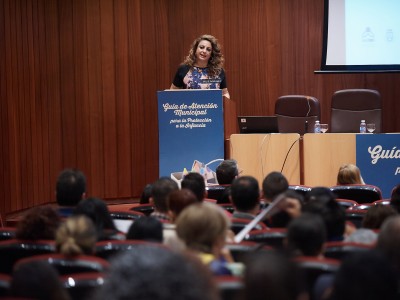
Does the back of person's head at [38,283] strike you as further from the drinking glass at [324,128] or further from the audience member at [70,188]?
the drinking glass at [324,128]

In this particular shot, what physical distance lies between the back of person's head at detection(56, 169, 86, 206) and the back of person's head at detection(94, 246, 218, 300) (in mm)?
2835

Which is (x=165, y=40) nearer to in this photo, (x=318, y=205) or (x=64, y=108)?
(x=64, y=108)

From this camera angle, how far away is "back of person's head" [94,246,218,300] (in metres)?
1.32

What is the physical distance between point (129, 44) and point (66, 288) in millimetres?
6644

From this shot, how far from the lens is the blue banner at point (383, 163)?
663cm

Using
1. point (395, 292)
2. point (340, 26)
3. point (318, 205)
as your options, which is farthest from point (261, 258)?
point (340, 26)

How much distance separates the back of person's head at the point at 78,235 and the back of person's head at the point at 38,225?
0.39 metres

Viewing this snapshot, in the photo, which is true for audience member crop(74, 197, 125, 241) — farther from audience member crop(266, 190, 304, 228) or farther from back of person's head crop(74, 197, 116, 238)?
audience member crop(266, 190, 304, 228)

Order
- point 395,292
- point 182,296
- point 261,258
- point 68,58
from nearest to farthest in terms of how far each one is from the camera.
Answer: point 182,296 → point 261,258 → point 395,292 → point 68,58

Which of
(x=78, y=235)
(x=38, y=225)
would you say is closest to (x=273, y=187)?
(x=38, y=225)

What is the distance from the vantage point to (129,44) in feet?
28.9

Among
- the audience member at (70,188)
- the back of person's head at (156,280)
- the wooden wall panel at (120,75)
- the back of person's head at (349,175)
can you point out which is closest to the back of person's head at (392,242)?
the back of person's head at (156,280)

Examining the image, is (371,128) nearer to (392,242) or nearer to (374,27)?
(374,27)

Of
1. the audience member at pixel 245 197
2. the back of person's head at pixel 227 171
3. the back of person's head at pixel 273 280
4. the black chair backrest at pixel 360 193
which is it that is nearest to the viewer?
the back of person's head at pixel 273 280
